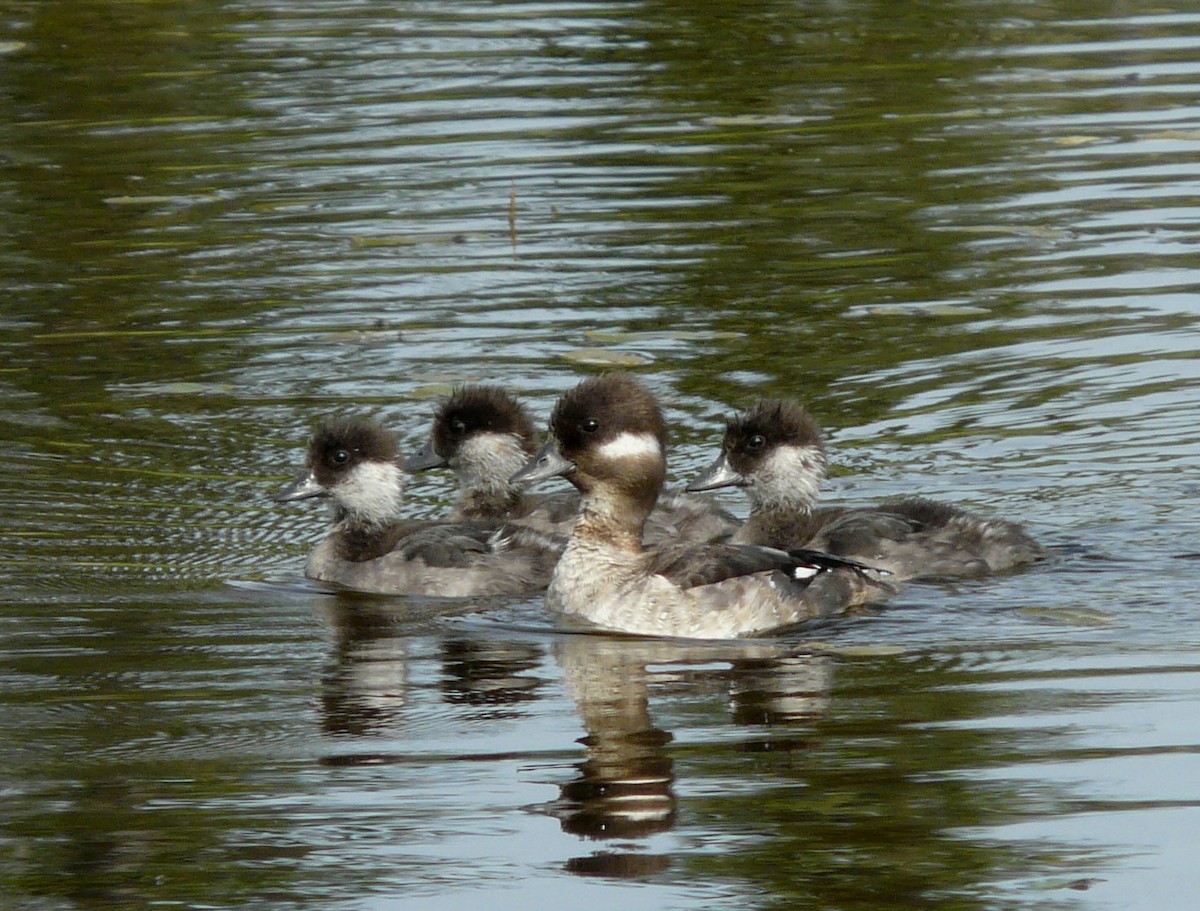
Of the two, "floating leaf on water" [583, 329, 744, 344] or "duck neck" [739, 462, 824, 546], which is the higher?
"floating leaf on water" [583, 329, 744, 344]

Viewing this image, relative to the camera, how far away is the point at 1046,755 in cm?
628

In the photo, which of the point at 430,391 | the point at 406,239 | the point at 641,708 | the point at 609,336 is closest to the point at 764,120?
the point at 406,239

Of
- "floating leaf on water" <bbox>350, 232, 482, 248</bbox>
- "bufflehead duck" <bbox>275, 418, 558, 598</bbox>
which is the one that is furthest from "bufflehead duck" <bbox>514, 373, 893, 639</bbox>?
"floating leaf on water" <bbox>350, 232, 482, 248</bbox>

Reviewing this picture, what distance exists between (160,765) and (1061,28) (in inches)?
588

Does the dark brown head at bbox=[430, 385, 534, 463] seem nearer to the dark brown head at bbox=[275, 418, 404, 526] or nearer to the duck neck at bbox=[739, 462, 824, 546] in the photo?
the dark brown head at bbox=[275, 418, 404, 526]

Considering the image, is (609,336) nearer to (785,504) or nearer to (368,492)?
(368,492)

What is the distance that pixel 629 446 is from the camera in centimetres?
875

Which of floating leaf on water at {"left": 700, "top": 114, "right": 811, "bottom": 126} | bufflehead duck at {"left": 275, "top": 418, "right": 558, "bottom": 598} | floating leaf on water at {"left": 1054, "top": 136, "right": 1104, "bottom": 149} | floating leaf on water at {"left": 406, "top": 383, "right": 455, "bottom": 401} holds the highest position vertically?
floating leaf on water at {"left": 700, "top": 114, "right": 811, "bottom": 126}

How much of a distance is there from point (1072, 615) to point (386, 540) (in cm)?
293

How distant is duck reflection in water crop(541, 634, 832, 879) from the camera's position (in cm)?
588

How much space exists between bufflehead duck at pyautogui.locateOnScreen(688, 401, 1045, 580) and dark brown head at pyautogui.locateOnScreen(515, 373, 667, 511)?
542 mm

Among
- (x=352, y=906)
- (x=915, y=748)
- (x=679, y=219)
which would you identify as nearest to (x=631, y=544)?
(x=915, y=748)

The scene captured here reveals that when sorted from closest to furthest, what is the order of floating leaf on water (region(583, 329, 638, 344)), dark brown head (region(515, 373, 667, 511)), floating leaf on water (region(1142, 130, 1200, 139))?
dark brown head (region(515, 373, 667, 511)) < floating leaf on water (region(583, 329, 638, 344)) < floating leaf on water (region(1142, 130, 1200, 139))

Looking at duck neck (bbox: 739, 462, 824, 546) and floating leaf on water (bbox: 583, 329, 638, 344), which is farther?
floating leaf on water (bbox: 583, 329, 638, 344)
